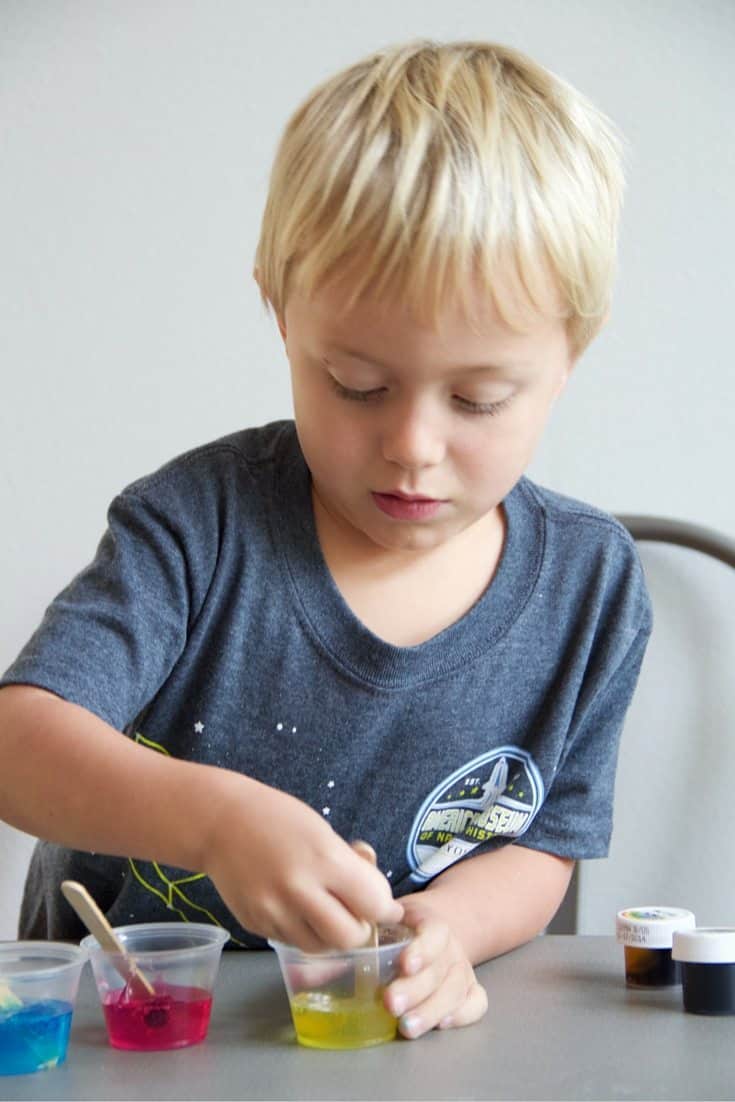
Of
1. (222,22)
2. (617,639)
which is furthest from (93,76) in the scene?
(617,639)

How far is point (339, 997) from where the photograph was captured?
0.65 meters

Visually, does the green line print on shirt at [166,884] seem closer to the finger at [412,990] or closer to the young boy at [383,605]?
the young boy at [383,605]

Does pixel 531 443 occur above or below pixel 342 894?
above

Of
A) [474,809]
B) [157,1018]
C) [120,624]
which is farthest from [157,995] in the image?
[474,809]

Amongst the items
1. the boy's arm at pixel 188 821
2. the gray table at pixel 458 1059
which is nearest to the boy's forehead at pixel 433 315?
the boy's arm at pixel 188 821

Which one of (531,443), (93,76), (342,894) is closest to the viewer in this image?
(342,894)

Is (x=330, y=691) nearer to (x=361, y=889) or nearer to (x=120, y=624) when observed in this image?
(x=120, y=624)

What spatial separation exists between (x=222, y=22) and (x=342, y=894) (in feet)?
3.36

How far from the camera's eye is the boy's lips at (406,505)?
0.82 metres

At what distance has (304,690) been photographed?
91 cm

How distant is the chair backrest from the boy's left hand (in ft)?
2.28

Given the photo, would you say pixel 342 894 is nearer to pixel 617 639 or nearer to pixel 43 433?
pixel 617 639

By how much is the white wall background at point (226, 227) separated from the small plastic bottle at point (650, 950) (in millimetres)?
677

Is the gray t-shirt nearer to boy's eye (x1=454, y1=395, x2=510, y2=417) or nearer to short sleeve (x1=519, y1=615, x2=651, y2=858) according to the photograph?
short sleeve (x1=519, y1=615, x2=651, y2=858)
